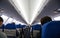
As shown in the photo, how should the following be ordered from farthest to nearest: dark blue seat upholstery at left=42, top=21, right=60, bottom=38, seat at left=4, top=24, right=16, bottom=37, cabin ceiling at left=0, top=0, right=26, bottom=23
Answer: cabin ceiling at left=0, top=0, right=26, bottom=23, seat at left=4, top=24, right=16, bottom=37, dark blue seat upholstery at left=42, top=21, right=60, bottom=38

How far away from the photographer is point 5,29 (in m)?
5.63

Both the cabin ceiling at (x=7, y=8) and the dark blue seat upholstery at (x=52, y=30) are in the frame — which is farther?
the cabin ceiling at (x=7, y=8)

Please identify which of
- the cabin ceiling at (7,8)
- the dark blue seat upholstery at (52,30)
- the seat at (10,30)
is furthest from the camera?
the cabin ceiling at (7,8)

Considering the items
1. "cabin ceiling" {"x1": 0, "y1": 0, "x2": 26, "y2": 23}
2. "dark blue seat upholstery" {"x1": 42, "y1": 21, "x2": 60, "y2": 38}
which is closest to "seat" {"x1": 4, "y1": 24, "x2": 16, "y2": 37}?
"cabin ceiling" {"x1": 0, "y1": 0, "x2": 26, "y2": 23}

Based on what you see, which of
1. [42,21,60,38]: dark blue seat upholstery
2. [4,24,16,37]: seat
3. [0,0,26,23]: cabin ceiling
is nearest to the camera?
[42,21,60,38]: dark blue seat upholstery

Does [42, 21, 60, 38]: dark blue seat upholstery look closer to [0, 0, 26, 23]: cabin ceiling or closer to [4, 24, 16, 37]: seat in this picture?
[4, 24, 16, 37]: seat

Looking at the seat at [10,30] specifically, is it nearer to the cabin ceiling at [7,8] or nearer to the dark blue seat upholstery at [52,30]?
the cabin ceiling at [7,8]

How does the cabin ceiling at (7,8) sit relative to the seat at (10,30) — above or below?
above

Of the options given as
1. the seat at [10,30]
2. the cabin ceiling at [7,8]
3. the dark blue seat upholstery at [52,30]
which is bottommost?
the seat at [10,30]

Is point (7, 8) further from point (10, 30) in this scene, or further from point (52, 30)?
point (52, 30)

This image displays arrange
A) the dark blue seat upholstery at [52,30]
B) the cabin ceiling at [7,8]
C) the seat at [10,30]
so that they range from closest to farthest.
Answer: the dark blue seat upholstery at [52,30], the seat at [10,30], the cabin ceiling at [7,8]

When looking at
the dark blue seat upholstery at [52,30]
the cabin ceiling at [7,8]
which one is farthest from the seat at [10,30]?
the dark blue seat upholstery at [52,30]

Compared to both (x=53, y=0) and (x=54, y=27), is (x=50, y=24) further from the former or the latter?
(x=53, y=0)

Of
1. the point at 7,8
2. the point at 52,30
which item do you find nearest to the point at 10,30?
the point at 52,30
